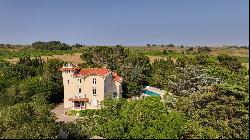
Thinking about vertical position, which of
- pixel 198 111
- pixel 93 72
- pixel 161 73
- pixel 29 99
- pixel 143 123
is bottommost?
pixel 29 99

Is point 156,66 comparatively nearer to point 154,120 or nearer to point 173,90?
point 173,90

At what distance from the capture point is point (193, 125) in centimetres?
3130

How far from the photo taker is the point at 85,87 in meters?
59.5

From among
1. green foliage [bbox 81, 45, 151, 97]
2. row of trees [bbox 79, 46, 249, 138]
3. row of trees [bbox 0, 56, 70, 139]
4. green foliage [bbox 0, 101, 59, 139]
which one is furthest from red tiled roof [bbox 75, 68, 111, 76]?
green foliage [bbox 0, 101, 59, 139]

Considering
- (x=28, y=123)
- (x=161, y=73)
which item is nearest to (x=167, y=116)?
(x=28, y=123)

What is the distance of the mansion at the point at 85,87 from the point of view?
59094 mm

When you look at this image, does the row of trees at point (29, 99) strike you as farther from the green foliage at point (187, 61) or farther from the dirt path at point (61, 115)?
the green foliage at point (187, 61)

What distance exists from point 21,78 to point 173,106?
37801mm

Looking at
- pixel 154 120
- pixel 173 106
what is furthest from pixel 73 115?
pixel 154 120

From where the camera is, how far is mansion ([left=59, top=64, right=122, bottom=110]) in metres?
59.1

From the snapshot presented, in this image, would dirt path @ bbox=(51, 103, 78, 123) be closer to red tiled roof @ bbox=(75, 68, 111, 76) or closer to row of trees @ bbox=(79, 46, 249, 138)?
red tiled roof @ bbox=(75, 68, 111, 76)

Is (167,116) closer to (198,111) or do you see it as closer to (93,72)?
(198,111)

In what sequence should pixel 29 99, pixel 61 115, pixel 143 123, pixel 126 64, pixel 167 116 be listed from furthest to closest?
pixel 126 64 → pixel 29 99 → pixel 61 115 → pixel 167 116 → pixel 143 123

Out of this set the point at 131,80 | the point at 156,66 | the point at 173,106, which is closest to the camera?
the point at 173,106
